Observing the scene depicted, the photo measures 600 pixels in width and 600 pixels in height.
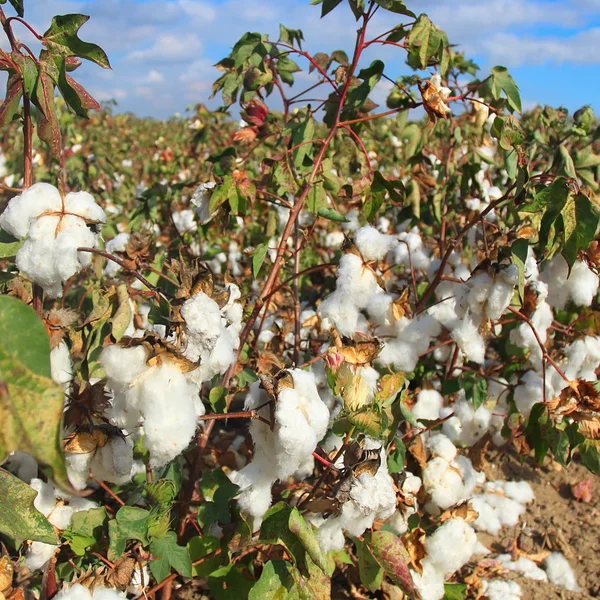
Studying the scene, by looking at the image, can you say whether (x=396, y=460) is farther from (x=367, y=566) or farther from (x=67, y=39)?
(x=67, y=39)

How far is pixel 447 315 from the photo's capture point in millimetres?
2129

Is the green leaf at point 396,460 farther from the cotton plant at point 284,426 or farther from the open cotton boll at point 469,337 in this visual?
the cotton plant at point 284,426

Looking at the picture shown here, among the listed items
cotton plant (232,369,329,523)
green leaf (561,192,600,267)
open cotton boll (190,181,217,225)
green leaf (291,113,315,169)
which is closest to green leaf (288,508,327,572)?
cotton plant (232,369,329,523)

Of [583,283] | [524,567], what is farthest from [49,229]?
[524,567]

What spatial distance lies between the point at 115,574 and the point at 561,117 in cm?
284

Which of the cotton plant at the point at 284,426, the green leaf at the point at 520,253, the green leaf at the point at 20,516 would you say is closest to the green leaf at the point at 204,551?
the cotton plant at the point at 284,426

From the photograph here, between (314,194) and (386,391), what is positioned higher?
(314,194)

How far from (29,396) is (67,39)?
33.9 inches

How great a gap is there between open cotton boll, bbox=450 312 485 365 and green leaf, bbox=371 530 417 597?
65 centimetres

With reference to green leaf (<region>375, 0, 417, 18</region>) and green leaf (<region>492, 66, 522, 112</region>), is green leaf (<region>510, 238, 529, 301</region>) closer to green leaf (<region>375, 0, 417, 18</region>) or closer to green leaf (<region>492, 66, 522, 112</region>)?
green leaf (<region>492, 66, 522, 112</region>)

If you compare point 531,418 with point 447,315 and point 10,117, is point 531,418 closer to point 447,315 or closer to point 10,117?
point 447,315

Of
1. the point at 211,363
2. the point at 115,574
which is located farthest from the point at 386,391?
the point at 115,574

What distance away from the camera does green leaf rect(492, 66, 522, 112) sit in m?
1.83

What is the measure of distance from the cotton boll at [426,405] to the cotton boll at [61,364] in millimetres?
1196
